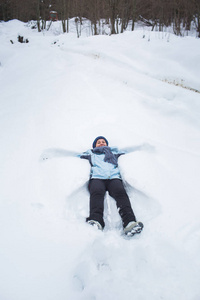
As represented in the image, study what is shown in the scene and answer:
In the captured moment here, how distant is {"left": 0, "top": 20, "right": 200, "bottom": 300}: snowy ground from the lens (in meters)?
1.45

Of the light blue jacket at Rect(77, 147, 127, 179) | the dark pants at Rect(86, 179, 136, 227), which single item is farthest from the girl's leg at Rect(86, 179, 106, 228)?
the light blue jacket at Rect(77, 147, 127, 179)

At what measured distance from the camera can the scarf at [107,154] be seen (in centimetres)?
296

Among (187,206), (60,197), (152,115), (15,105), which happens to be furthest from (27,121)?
(187,206)

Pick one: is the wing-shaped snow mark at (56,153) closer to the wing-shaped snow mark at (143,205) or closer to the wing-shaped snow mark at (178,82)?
the wing-shaped snow mark at (143,205)

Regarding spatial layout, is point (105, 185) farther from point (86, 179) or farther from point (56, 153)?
point (56, 153)

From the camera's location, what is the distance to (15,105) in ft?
14.7

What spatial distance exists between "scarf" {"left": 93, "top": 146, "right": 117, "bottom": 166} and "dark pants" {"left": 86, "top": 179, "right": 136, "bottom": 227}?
0.39 meters

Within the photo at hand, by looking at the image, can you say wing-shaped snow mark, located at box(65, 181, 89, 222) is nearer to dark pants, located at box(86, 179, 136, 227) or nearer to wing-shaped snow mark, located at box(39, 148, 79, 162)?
dark pants, located at box(86, 179, 136, 227)

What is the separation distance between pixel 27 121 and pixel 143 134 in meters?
2.54

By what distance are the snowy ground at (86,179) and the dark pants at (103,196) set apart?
0.15 metres

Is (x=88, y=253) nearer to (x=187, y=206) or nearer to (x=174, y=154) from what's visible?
(x=187, y=206)

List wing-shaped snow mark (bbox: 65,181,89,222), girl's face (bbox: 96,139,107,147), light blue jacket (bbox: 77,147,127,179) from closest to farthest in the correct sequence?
wing-shaped snow mark (bbox: 65,181,89,222), light blue jacket (bbox: 77,147,127,179), girl's face (bbox: 96,139,107,147)

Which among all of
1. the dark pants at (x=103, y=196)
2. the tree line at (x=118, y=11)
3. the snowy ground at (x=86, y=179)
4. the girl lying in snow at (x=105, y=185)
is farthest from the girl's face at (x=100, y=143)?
the tree line at (x=118, y=11)

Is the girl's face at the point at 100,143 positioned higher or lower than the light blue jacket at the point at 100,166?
higher
